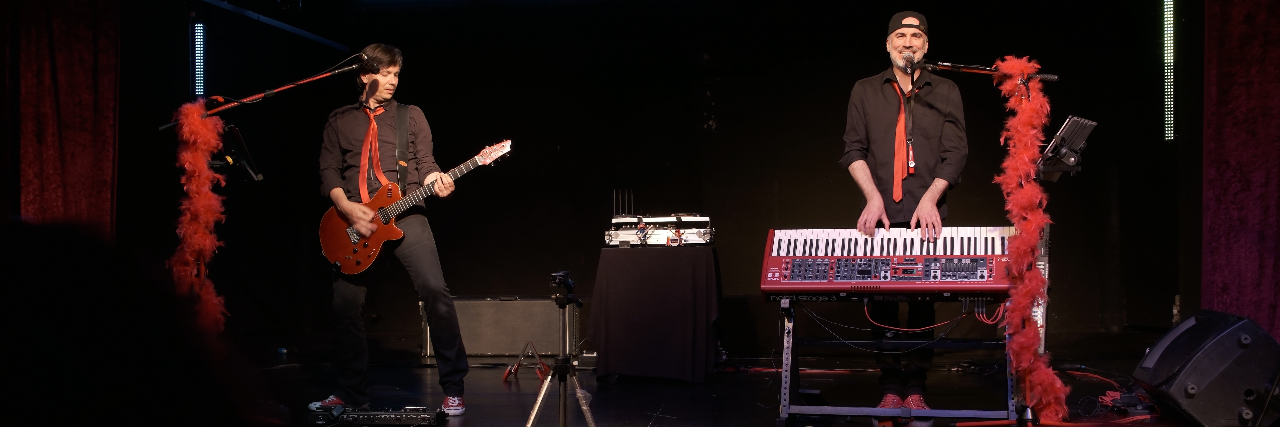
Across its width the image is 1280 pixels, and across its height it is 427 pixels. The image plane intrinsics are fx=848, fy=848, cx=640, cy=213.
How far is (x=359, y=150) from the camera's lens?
3.91 metres

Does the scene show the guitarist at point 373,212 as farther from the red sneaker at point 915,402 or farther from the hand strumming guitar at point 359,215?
the red sneaker at point 915,402

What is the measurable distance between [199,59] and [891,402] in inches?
203

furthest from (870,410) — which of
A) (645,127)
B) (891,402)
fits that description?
(645,127)

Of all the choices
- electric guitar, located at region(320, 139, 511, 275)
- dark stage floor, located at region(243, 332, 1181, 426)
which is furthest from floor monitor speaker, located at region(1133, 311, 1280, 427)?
electric guitar, located at region(320, 139, 511, 275)

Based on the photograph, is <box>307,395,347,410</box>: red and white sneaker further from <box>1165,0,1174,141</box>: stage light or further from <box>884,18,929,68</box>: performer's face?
<box>1165,0,1174,141</box>: stage light

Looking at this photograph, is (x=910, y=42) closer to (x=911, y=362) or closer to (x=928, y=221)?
(x=928, y=221)

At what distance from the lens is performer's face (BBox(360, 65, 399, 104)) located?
3.90 m

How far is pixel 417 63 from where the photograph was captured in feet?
22.0

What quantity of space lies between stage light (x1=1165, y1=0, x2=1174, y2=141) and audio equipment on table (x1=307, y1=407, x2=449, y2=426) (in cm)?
554

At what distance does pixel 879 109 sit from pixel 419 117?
211cm

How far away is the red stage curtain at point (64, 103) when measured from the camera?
13.2 ft

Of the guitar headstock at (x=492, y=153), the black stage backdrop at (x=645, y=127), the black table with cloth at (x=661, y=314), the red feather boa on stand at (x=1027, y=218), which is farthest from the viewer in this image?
the black stage backdrop at (x=645, y=127)

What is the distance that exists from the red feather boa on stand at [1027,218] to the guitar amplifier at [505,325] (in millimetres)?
2898

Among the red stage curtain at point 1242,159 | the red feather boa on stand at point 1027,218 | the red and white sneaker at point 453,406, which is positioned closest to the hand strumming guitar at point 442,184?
the red and white sneaker at point 453,406
